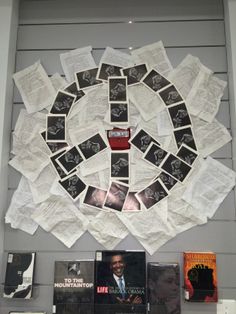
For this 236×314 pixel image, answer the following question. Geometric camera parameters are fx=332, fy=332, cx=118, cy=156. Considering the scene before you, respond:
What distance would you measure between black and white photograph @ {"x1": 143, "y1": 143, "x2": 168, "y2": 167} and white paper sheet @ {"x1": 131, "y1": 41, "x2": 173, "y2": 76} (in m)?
0.40

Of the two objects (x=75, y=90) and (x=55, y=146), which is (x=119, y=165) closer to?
(x=55, y=146)

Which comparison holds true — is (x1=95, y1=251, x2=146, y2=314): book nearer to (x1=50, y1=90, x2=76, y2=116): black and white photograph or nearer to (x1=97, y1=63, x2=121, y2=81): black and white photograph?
(x1=50, y1=90, x2=76, y2=116): black and white photograph

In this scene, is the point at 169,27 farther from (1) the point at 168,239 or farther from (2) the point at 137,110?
(1) the point at 168,239

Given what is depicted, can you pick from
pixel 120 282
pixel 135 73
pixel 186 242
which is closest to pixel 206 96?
pixel 135 73

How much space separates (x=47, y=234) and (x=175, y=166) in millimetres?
724

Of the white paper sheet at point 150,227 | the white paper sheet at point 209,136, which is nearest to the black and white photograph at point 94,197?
the white paper sheet at point 150,227

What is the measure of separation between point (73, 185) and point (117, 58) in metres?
0.72

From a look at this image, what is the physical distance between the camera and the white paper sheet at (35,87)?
177 centimetres

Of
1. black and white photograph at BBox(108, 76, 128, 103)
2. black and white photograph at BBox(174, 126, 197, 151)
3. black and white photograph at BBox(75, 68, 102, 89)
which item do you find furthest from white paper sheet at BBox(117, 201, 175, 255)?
black and white photograph at BBox(75, 68, 102, 89)

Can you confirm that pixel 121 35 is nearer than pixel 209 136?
No

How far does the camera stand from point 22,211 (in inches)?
66.0

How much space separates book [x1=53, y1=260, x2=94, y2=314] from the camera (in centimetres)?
155

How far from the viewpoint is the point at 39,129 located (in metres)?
1.75

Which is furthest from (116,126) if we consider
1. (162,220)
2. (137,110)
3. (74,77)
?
(162,220)
